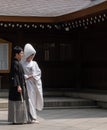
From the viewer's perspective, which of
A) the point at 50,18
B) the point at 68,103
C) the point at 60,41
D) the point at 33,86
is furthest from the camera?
the point at 60,41

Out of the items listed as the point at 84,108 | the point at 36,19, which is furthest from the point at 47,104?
the point at 36,19

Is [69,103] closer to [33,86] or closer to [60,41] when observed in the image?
[33,86]

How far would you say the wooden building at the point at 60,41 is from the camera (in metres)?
18.1

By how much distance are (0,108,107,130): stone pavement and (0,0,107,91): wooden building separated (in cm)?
339

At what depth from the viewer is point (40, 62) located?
19.8 metres

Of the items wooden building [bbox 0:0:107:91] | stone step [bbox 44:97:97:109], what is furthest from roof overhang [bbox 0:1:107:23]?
stone step [bbox 44:97:97:109]

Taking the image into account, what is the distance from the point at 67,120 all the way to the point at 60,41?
24.9 ft

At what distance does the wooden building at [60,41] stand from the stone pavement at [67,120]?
339 centimetres

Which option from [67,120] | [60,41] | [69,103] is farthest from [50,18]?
[67,120]

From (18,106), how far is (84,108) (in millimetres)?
4337

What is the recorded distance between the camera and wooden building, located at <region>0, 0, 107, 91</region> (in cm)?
1806

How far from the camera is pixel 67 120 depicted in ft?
42.1

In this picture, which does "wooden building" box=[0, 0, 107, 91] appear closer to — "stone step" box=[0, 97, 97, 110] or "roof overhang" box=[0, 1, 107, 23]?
"roof overhang" box=[0, 1, 107, 23]

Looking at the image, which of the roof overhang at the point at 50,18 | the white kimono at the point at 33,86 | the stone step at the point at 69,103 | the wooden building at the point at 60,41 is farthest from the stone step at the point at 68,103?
the white kimono at the point at 33,86
